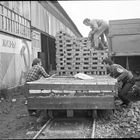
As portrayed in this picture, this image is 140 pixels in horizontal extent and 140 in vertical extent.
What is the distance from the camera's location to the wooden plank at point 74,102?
6.10m

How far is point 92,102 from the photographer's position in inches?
241

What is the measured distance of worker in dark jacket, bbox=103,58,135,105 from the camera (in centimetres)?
760

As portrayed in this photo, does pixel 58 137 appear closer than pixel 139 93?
Yes

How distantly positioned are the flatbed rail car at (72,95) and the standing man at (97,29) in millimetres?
4492

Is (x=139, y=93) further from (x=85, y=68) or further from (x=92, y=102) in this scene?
(x=92, y=102)

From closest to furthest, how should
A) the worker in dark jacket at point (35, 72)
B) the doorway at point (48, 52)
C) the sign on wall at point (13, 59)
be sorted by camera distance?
the worker in dark jacket at point (35, 72) → the sign on wall at point (13, 59) → the doorway at point (48, 52)

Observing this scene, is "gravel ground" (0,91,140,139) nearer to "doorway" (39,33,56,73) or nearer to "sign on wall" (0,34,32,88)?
"sign on wall" (0,34,32,88)

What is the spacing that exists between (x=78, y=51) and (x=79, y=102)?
2.89 m

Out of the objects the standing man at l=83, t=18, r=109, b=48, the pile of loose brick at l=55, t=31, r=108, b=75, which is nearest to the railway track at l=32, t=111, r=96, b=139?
the pile of loose brick at l=55, t=31, r=108, b=75

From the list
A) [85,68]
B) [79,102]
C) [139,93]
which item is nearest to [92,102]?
[79,102]

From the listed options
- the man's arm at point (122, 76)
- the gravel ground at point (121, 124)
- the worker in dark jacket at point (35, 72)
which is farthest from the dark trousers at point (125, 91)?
the worker in dark jacket at point (35, 72)

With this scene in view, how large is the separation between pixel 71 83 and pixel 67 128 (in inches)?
42.6

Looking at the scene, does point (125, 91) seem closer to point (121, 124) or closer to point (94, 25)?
point (121, 124)

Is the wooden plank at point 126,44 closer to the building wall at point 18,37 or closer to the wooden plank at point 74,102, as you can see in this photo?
the building wall at point 18,37
